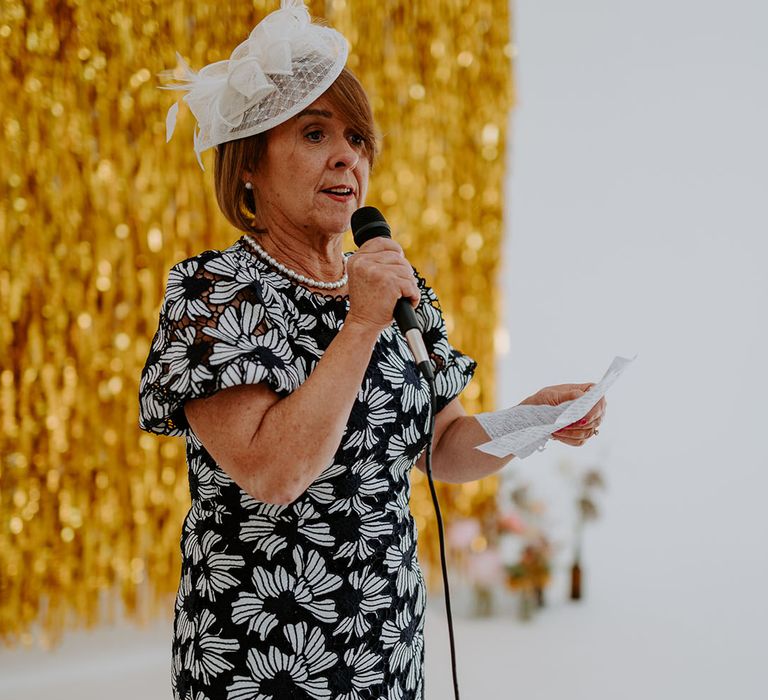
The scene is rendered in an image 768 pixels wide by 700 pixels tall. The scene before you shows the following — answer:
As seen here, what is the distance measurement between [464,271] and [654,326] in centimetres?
102

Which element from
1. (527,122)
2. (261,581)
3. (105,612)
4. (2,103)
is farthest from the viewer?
(527,122)

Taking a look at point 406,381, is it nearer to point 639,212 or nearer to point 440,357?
point 440,357

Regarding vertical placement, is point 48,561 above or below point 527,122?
below

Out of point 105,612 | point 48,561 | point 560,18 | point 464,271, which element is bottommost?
point 105,612

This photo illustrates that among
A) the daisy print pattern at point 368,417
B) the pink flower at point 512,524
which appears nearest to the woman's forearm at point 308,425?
the daisy print pattern at point 368,417

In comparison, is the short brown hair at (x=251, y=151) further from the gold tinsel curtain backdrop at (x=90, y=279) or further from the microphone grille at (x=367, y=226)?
the gold tinsel curtain backdrop at (x=90, y=279)

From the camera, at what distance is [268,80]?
41.8 inches

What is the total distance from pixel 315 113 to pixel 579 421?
569 mm

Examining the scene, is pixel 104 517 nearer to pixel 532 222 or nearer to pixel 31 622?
pixel 31 622

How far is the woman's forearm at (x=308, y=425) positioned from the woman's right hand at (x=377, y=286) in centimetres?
3

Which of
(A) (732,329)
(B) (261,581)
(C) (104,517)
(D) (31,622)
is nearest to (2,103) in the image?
(C) (104,517)

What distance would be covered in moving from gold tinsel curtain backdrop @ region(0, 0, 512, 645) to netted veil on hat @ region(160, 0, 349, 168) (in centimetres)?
144

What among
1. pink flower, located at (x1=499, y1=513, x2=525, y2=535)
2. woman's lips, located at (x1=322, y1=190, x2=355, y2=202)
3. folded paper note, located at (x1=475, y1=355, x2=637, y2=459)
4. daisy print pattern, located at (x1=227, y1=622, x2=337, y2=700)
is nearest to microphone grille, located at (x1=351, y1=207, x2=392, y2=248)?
woman's lips, located at (x1=322, y1=190, x2=355, y2=202)

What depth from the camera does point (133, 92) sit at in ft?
8.05
